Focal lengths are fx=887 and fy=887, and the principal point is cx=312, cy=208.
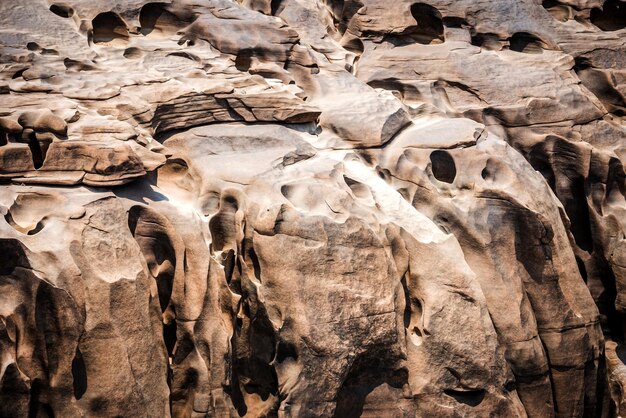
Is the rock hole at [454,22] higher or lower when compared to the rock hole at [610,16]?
higher

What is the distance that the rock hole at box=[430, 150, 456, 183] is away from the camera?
891 cm

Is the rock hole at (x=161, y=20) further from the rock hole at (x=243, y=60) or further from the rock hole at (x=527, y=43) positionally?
the rock hole at (x=527, y=43)

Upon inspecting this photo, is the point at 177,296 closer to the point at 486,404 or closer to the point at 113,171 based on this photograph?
the point at 113,171

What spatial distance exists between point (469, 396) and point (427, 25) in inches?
229

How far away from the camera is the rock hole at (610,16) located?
12836mm

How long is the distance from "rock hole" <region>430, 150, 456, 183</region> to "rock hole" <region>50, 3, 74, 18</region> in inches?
168

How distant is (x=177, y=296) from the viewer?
7422 mm

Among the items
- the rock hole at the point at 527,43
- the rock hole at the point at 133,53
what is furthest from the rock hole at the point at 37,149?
the rock hole at the point at 527,43

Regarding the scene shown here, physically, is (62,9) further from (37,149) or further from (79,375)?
(79,375)

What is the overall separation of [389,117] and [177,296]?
314cm

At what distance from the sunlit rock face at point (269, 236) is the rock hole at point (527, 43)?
1527mm

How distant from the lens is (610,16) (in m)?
13.0

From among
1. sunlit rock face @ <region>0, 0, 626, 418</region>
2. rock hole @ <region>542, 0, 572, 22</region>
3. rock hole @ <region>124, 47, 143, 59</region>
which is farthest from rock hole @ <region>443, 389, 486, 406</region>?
rock hole @ <region>542, 0, 572, 22</region>

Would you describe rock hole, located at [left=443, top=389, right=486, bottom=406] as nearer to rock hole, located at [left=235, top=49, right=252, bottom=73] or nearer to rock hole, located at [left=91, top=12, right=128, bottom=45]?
rock hole, located at [left=235, top=49, right=252, bottom=73]
